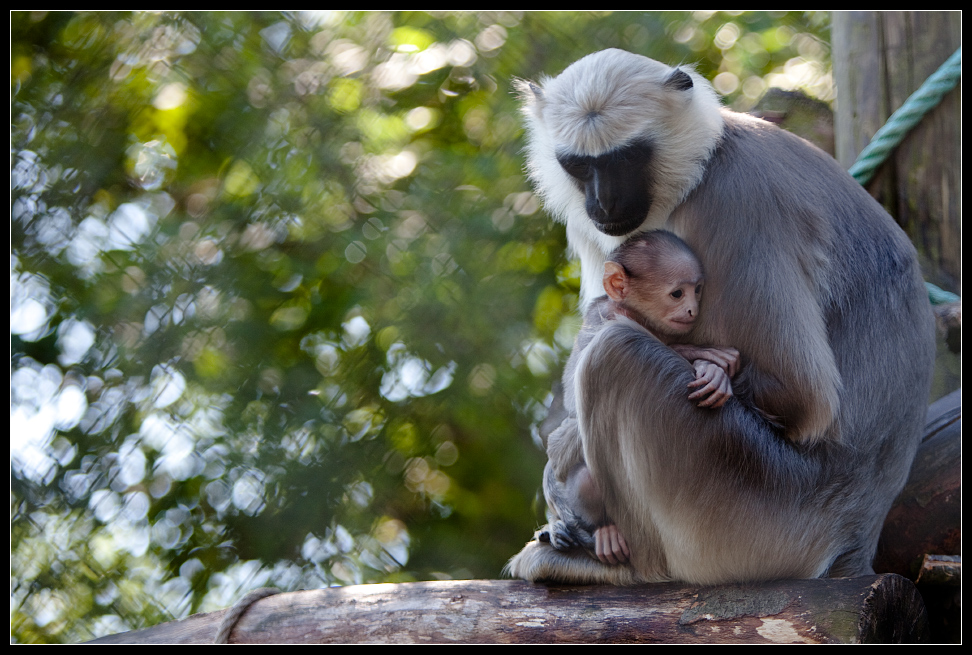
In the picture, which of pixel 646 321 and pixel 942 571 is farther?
pixel 942 571

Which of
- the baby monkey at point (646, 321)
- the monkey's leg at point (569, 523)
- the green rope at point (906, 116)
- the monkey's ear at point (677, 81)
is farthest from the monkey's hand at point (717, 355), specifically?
the green rope at point (906, 116)

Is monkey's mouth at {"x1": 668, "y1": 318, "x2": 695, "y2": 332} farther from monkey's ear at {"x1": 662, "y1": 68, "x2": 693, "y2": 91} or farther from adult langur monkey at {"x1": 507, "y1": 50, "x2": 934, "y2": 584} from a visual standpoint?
monkey's ear at {"x1": 662, "y1": 68, "x2": 693, "y2": 91}

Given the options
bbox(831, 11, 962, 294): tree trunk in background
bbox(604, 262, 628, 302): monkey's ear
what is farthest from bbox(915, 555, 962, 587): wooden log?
bbox(604, 262, 628, 302): monkey's ear

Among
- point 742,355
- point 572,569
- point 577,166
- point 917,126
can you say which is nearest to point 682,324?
point 742,355

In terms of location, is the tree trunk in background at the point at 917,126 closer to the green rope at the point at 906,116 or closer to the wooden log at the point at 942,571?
the green rope at the point at 906,116

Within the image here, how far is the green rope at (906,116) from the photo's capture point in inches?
156

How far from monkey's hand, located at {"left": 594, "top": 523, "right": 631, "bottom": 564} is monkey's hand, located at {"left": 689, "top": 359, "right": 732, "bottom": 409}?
700 mm

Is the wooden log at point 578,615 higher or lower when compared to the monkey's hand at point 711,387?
lower

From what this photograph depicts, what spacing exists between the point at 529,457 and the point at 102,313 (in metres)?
3.18

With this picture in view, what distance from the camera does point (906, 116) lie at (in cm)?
418

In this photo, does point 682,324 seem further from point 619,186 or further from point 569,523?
point 569,523

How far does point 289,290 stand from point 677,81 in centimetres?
333

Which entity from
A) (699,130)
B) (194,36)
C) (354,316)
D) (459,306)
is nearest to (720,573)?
(699,130)

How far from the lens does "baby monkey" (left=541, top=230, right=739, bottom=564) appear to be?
3.01 metres
